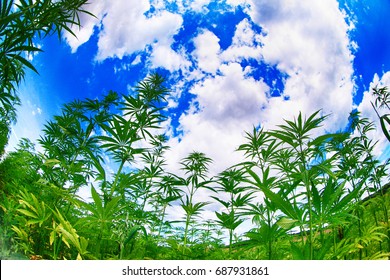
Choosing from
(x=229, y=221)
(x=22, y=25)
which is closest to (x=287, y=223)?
(x=229, y=221)

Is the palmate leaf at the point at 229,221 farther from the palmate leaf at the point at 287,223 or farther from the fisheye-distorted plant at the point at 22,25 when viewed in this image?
the fisheye-distorted plant at the point at 22,25

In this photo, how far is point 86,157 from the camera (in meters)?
2.78

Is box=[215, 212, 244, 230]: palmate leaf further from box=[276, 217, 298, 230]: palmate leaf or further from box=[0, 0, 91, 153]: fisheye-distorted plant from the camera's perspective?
box=[0, 0, 91, 153]: fisheye-distorted plant

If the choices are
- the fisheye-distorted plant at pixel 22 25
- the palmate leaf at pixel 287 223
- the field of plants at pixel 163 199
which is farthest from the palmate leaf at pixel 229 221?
the fisheye-distorted plant at pixel 22 25

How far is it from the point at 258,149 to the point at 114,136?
94 centimetres

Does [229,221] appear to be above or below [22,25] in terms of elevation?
below

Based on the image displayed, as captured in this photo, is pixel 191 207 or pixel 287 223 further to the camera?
pixel 191 207

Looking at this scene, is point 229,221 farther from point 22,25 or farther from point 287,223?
point 22,25

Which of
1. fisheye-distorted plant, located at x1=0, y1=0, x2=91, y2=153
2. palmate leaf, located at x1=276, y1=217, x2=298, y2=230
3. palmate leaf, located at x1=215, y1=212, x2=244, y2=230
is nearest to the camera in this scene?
palmate leaf, located at x1=276, y1=217, x2=298, y2=230

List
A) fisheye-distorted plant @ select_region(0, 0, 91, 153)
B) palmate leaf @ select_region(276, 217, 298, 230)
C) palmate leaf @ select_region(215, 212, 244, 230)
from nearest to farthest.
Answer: palmate leaf @ select_region(276, 217, 298, 230) < fisheye-distorted plant @ select_region(0, 0, 91, 153) < palmate leaf @ select_region(215, 212, 244, 230)

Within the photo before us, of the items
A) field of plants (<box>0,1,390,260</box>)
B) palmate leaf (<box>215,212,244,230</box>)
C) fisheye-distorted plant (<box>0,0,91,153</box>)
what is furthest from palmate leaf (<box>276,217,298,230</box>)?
fisheye-distorted plant (<box>0,0,91,153</box>)

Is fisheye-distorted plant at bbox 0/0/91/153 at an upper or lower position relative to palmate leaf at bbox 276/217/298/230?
upper
